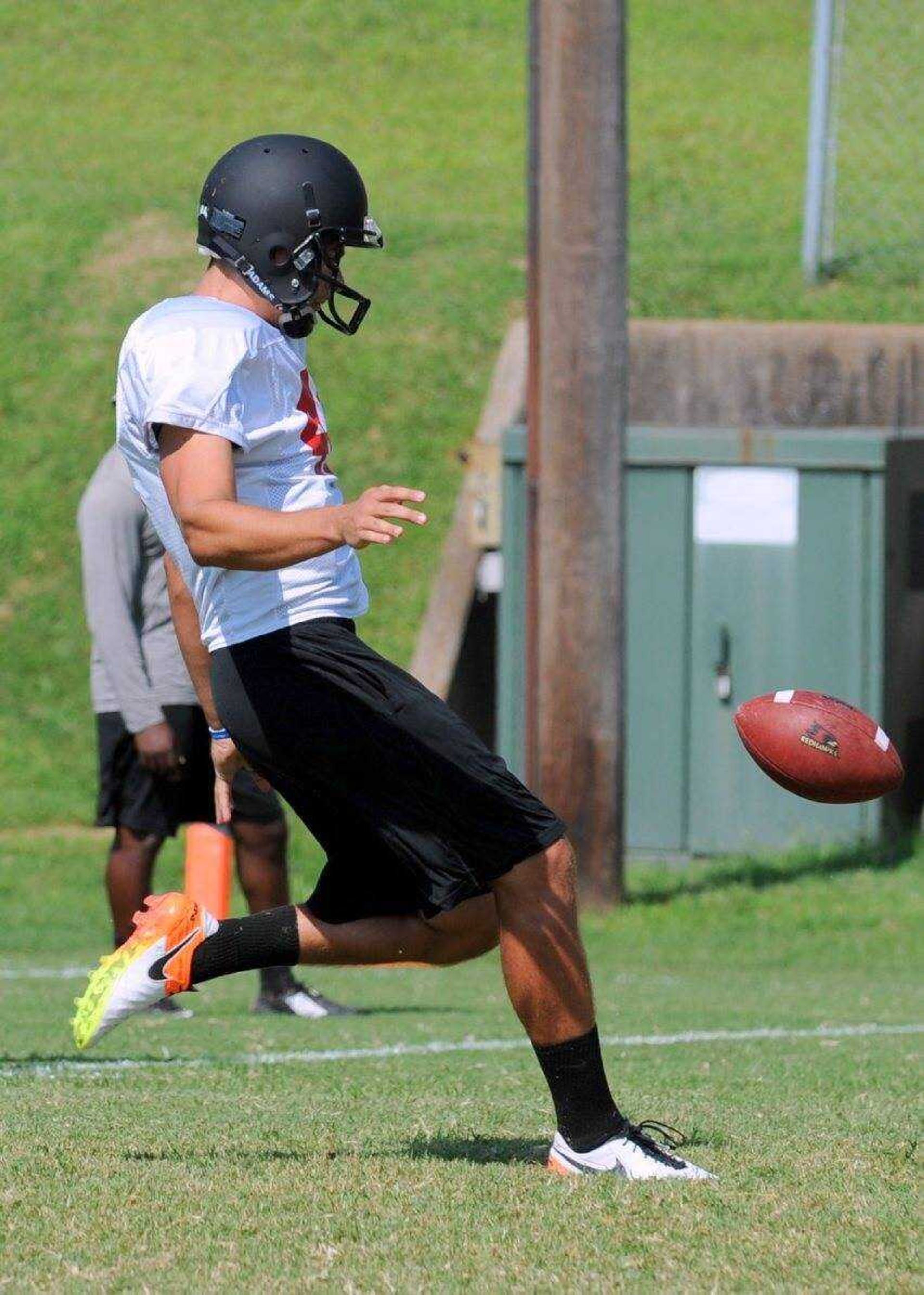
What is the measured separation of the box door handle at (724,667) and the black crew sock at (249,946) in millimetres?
7621

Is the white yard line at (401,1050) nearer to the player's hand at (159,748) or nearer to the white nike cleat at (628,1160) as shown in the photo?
the player's hand at (159,748)

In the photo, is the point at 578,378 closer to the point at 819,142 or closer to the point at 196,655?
the point at 196,655

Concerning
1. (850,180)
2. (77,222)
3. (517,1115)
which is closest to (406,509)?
(517,1115)

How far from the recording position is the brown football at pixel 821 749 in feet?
14.9

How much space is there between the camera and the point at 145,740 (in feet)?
23.3

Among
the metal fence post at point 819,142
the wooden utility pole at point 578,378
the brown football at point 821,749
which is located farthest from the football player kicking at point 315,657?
the metal fence post at point 819,142

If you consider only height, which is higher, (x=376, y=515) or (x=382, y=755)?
(x=376, y=515)

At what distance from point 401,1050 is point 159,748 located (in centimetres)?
157

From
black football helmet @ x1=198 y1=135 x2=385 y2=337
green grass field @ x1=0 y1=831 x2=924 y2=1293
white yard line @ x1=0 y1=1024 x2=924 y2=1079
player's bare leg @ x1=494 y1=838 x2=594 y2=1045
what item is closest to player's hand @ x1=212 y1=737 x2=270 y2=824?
player's bare leg @ x1=494 y1=838 x2=594 y2=1045

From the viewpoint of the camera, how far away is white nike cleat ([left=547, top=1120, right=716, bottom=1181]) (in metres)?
4.02

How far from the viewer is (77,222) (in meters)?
19.5

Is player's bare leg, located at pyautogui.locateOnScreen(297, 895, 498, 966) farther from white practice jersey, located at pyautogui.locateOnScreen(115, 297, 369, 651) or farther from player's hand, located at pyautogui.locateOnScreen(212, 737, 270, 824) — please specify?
white practice jersey, located at pyautogui.locateOnScreen(115, 297, 369, 651)

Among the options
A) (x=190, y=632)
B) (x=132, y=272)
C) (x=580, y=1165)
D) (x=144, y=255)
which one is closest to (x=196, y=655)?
(x=190, y=632)

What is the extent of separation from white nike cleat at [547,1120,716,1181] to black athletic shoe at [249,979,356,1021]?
9.77 feet
